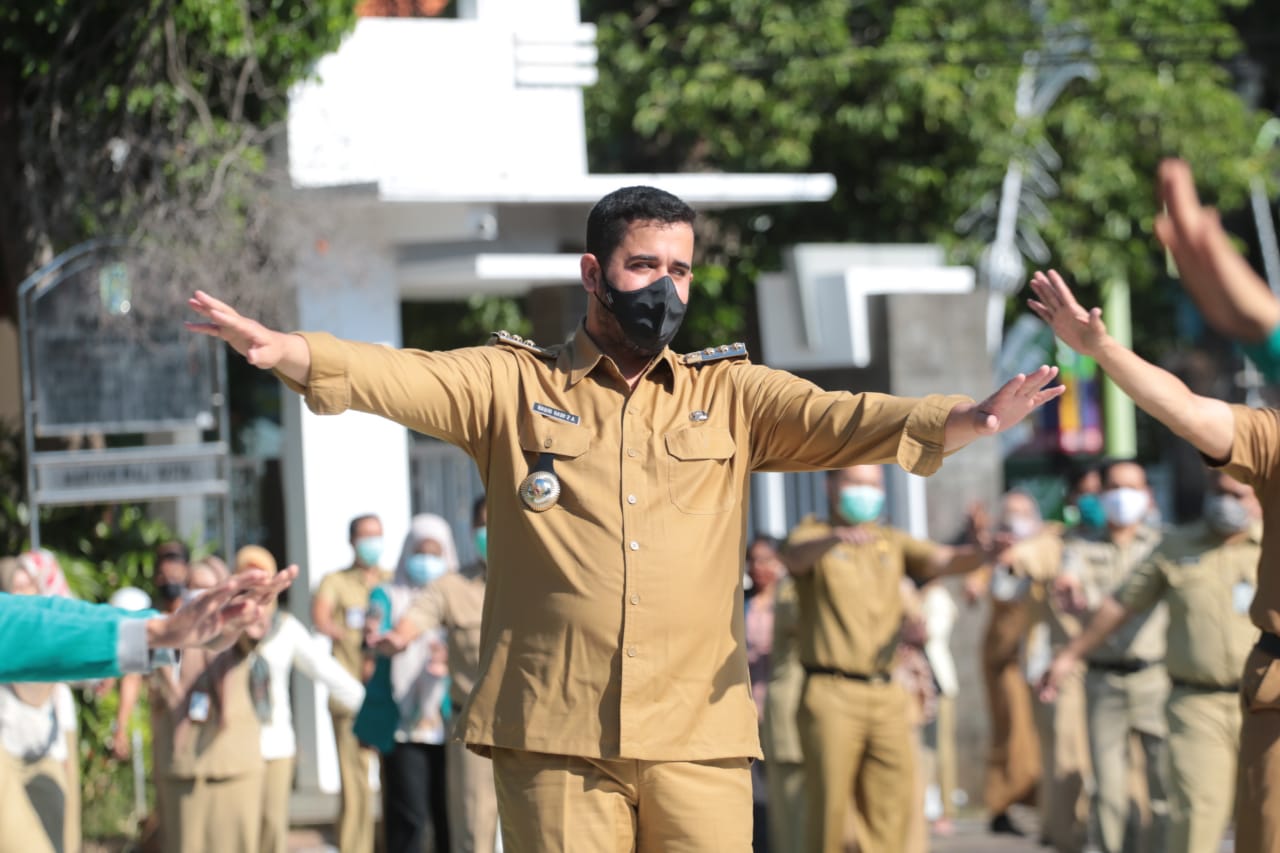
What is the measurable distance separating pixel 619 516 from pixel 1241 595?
16.7 ft

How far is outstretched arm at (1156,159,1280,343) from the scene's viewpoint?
3418mm

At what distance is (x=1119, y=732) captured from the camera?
34.0 ft

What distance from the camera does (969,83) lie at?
66.5 feet

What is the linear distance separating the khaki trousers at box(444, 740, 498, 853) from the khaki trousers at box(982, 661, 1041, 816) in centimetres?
476

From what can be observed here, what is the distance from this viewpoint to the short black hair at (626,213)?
470 cm

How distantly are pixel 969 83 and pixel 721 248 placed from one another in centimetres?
295

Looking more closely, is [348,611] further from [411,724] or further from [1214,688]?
[1214,688]

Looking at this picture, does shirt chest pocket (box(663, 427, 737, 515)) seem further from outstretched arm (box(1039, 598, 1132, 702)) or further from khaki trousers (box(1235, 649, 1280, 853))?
outstretched arm (box(1039, 598, 1132, 702))

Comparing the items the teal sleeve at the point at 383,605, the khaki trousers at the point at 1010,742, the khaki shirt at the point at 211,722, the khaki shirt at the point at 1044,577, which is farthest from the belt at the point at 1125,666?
the khaki shirt at the point at 211,722

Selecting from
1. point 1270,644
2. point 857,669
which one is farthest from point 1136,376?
point 857,669

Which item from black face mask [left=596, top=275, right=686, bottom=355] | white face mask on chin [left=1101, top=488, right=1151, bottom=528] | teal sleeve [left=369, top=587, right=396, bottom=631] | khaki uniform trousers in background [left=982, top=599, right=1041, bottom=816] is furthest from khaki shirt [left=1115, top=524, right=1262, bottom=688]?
black face mask [left=596, top=275, right=686, bottom=355]

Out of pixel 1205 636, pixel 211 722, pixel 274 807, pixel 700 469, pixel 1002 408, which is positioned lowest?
Answer: pixel 274 807

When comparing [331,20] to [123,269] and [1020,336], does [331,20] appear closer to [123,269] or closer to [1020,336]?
[123,269]

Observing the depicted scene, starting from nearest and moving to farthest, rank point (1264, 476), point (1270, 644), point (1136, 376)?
point (1136, 376)
point (1264, 476)
point (1270, 644)
